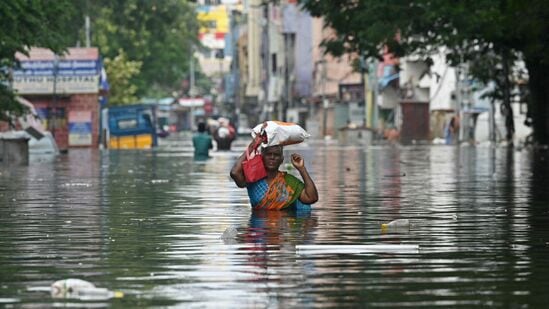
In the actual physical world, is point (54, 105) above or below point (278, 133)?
above

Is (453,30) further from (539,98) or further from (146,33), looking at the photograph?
(146,33)

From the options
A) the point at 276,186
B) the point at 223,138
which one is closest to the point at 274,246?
the point at 276,186

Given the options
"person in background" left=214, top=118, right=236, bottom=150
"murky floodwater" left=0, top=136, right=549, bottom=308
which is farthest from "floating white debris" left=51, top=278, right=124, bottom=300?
"person in background" left=214, top=118, right=236, bottom=150

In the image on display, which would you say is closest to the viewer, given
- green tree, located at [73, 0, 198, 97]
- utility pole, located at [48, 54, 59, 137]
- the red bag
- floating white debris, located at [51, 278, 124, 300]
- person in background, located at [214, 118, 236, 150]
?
floating white debris, located at [51, 278, 124, 300]

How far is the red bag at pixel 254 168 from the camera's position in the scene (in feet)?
61.2

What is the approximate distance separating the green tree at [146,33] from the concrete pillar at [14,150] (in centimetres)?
2583

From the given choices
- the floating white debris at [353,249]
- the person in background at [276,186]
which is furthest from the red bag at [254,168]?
the floating white debris at [353,249]

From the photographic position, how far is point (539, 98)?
2024 inches

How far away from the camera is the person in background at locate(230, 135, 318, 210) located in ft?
61.2

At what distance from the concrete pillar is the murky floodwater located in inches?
631

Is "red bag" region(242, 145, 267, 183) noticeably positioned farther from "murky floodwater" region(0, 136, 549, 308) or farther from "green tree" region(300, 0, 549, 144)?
"green tree" region(300, 0, 549, 144)

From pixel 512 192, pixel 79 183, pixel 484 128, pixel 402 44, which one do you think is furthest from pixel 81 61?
pixel 512 192

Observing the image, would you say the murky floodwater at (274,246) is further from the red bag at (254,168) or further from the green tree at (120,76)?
the green tree at (120,76)

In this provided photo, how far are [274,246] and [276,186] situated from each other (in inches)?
190
